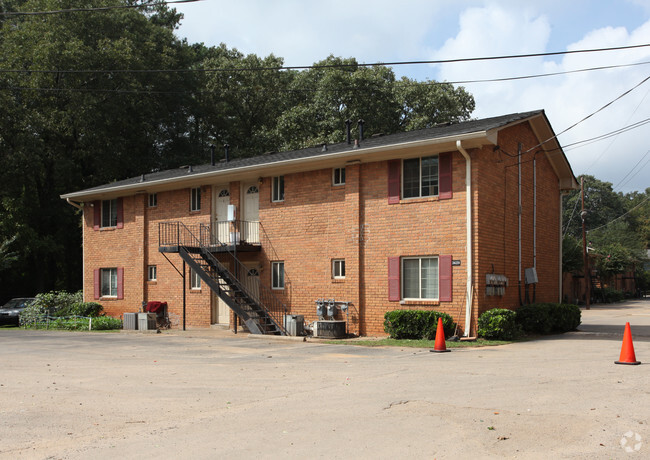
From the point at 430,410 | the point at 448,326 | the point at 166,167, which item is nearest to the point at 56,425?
the point at 430,410

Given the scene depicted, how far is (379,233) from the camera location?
60.6 feet

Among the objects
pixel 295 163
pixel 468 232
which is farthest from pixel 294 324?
pixel 468 232

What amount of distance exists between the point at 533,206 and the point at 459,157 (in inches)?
194

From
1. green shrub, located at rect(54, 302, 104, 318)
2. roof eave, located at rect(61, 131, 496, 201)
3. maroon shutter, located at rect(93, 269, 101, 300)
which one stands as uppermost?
roof eave, located at rect(61, 131, 496, 201)

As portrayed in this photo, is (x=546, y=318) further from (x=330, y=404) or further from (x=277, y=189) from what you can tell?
(x=330, y=404)

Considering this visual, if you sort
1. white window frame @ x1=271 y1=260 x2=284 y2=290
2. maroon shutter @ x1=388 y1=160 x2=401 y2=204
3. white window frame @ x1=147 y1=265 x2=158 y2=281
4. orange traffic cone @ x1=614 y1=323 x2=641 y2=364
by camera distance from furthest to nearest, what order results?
1. white window frame @ x1=147 y1=265 x2=158 y2=281
2. white window frame @ x1=271 y1=260 x2=284 y2=290
3. maroon shutter @ x1=388 y1=160 x2=401 y2=204
4. orange traffic cone @ x1=614 y1=323 x2=641 y2=364

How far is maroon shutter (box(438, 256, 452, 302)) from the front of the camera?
666 inches

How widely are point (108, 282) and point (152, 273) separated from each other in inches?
121

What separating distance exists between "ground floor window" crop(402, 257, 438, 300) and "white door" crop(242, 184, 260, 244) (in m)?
6.21

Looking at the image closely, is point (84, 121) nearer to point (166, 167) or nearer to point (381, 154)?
point (166, 167)

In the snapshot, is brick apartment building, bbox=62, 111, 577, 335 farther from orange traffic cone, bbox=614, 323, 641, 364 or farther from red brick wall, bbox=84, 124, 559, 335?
orange traffic cone, bbox=614, 323, 641, 364

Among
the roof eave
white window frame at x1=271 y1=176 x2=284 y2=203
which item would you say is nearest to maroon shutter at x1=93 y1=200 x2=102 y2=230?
the roof eave

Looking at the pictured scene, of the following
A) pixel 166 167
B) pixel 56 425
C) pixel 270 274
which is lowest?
pixel 56 425

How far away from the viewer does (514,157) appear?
19109 millimetres
